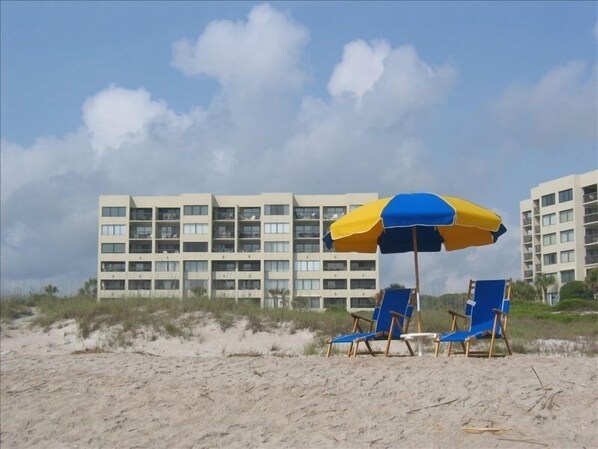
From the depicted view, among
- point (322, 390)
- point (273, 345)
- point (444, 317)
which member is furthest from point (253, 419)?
point (444, 317)

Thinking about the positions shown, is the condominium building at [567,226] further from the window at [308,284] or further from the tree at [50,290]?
the tree at [50,290]

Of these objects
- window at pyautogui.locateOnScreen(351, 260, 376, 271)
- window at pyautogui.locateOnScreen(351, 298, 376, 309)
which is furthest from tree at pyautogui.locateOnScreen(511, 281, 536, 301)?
window at pyautogui.locateOnScreen(351, 298, 376, 309)

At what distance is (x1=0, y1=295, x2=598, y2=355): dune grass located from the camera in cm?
1647

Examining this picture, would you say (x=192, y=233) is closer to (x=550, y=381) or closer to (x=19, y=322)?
(x=19, y=322)

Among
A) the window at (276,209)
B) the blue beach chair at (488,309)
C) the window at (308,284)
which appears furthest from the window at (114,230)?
the blue beach chair at (488,309)

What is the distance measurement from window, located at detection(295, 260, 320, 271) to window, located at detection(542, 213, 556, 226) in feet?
78.7

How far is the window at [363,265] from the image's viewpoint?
7706 centimetres

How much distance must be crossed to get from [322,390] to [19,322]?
12655 mm

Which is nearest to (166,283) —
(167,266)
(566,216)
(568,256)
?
(167,266)

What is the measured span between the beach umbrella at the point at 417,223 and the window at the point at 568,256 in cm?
6472

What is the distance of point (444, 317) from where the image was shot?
17.0 metres

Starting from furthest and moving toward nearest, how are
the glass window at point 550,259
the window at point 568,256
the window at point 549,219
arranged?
the window at point 549,219, the glass window at point 550,259, the window at point 568,256

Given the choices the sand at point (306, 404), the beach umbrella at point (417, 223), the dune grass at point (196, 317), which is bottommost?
the sand at point (306, 404)

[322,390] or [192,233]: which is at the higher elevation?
[192,233]
